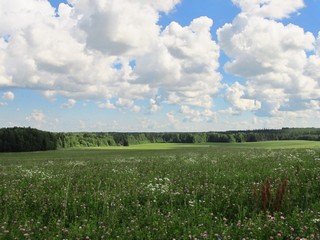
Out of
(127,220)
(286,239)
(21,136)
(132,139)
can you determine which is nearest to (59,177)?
(127,220)

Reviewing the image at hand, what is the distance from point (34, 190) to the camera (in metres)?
10.9

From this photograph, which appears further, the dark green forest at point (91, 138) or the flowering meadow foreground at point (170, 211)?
the dark green forest at point (91, 138)

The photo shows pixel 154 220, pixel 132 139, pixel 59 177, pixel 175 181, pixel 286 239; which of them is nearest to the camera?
pixel 286 239

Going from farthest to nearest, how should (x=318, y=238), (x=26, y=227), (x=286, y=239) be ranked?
(x=26, y=227) → (x=286, y=239) → (x=318, y=238)

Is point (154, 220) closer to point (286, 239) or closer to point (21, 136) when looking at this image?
point (286, 239)

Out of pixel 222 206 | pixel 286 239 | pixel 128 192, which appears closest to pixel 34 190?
pixel 128 192

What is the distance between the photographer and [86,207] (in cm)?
905

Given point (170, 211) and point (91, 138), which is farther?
point (91, 138)

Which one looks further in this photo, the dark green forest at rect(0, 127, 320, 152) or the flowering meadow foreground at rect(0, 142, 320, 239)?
the dark green forest at rect(0, 127, 320, 152)

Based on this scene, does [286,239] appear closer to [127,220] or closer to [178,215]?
[178,215]

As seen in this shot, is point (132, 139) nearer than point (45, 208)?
No

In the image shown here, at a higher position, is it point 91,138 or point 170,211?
point 91,138

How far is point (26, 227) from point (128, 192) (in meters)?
3.60

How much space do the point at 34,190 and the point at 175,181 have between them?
454 cm
